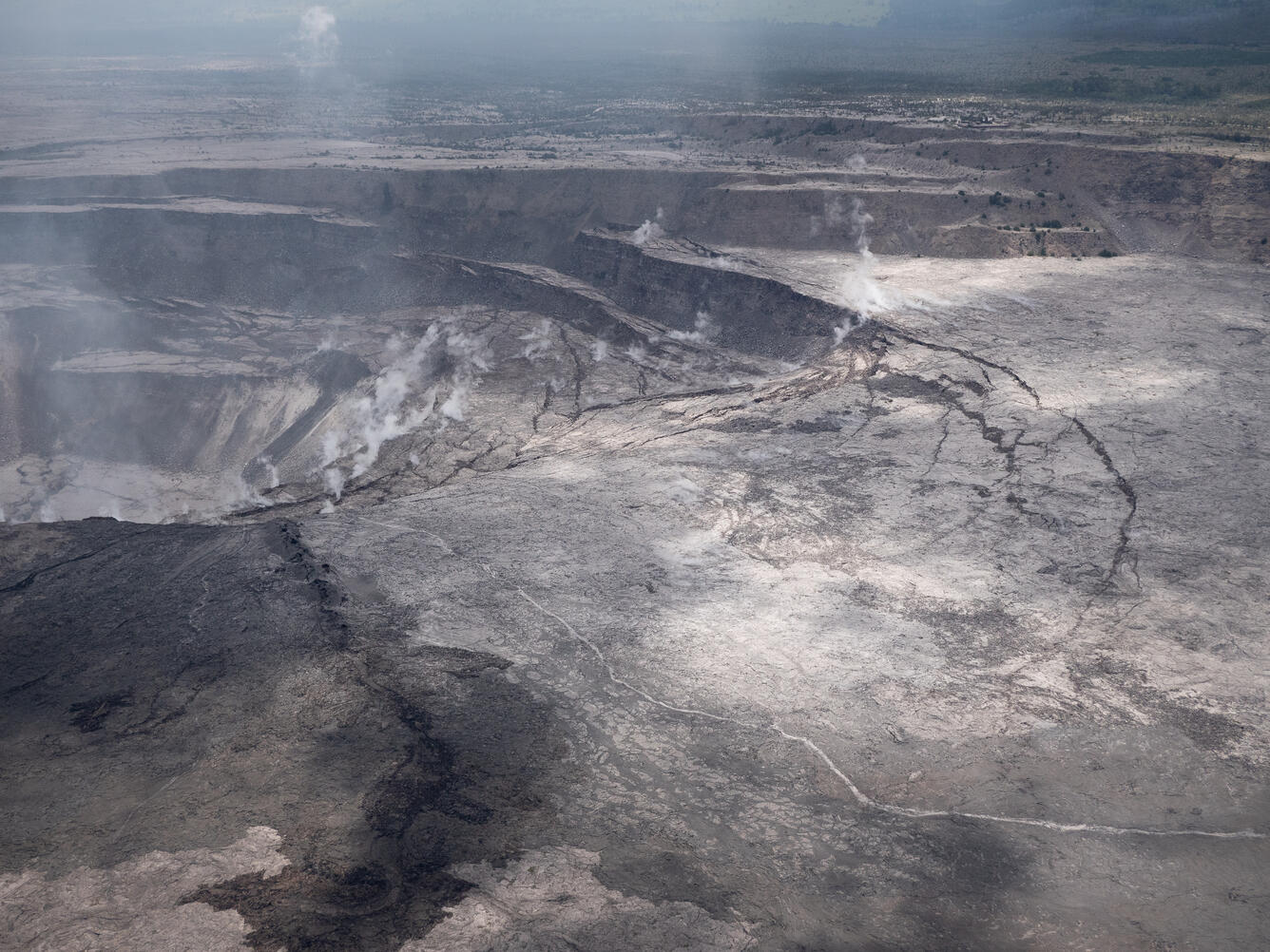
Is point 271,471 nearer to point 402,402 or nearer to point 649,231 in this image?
point 402,402

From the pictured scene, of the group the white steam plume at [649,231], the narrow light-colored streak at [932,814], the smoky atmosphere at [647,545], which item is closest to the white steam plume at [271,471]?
the smoky atmosphere at [647,545]

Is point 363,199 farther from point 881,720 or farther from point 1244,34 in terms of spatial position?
point 1244,34

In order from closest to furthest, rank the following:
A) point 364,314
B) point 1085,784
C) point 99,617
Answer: point 1085,784
point 99,617
point 364,314

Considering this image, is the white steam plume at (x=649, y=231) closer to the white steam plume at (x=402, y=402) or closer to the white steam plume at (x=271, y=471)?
the white steam plume at (x=402, y=402)

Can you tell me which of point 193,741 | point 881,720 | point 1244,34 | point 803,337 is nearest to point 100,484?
point 193,741

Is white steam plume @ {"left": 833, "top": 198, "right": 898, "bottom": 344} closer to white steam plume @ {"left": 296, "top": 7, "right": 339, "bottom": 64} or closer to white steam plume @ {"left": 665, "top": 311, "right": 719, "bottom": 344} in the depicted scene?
white steam plume @ {"left": 665, "top": 311, "right": 719, "bottom": 344}

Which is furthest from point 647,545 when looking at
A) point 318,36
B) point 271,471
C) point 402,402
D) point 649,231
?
point 318,36
